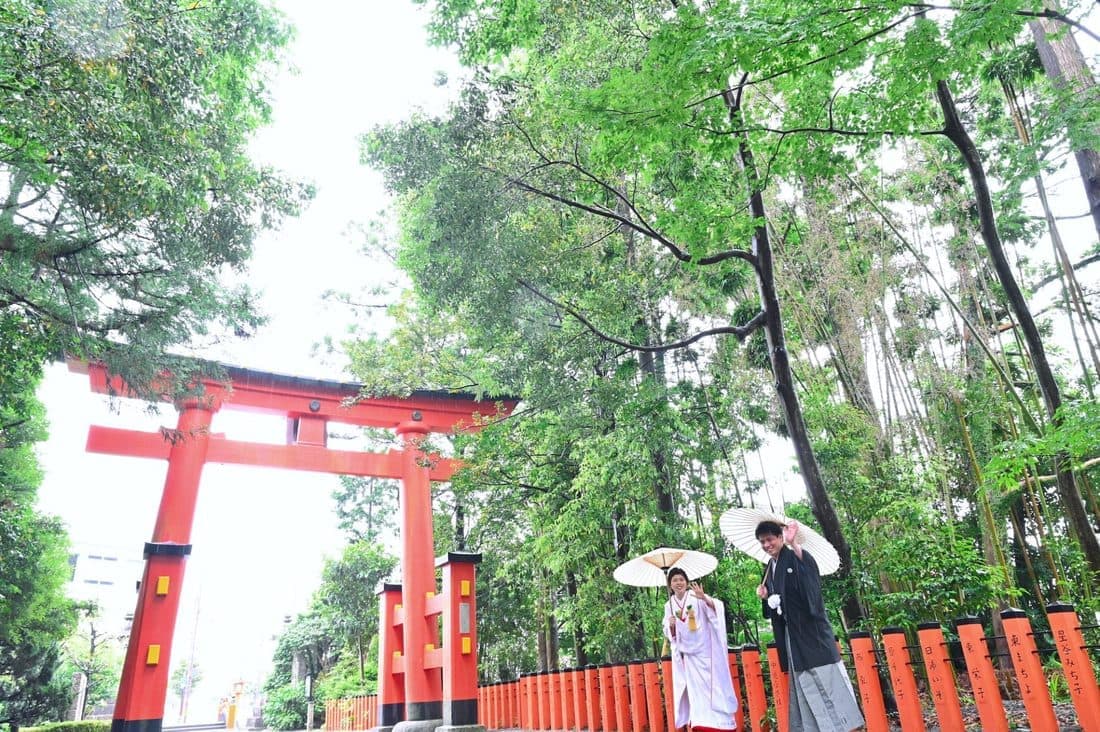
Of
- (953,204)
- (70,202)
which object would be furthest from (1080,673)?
(70,202)

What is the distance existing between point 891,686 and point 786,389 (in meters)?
2.35

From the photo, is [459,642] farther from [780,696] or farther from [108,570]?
[108,570]

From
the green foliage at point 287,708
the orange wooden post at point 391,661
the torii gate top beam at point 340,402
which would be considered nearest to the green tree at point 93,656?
the green foliage at point 287,708

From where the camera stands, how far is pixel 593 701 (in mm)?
7469

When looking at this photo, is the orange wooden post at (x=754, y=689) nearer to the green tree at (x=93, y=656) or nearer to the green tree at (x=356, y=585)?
the green tree at (x=356, y=585)

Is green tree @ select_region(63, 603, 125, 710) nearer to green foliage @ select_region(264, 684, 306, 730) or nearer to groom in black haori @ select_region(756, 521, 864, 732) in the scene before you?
green foliage @ select_region(264, 684, 306, 730)

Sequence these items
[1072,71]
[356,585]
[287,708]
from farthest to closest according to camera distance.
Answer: [287,708], [356,585], [1072,71]

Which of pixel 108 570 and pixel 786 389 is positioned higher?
pixel 108 570

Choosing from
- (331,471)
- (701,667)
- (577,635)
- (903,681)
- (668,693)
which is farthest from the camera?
(577,635)

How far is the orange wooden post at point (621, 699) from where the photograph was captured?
6848 mm

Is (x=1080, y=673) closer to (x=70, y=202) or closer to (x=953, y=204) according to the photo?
(x=953, y=204)

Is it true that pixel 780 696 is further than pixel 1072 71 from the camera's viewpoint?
No

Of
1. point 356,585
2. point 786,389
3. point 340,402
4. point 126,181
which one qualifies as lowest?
point 356,585

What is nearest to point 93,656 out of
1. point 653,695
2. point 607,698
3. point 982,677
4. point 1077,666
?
point 607,698
